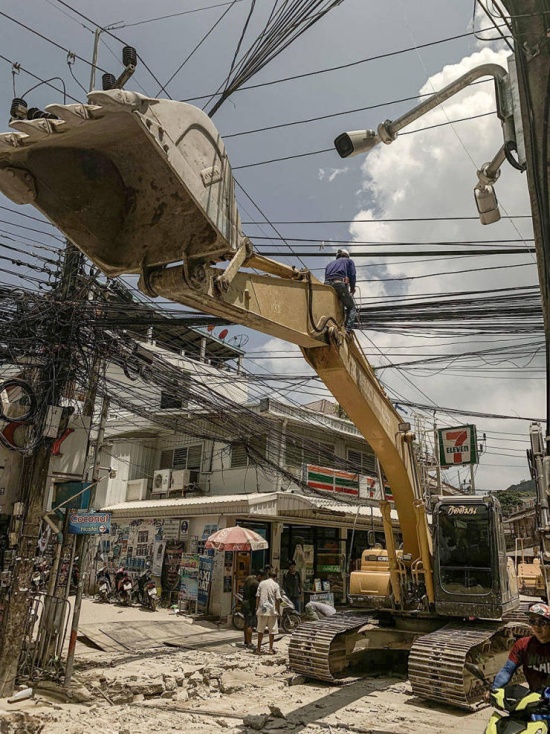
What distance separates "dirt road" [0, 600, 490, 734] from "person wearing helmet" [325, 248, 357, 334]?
485 cm

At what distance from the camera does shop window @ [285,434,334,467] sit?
2148cm

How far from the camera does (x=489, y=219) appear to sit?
5.71 meters

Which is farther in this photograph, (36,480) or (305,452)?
(305,452)

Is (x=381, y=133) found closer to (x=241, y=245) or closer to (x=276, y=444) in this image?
(x=241, y=245)

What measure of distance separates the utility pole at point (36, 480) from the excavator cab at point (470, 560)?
6178mm

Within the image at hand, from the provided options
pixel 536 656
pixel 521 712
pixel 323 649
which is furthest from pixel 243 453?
pixel 521 712

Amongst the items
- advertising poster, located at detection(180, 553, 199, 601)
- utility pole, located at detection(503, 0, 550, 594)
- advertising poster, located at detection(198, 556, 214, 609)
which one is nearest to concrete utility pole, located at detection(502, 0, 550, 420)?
utility pole, located at detection(503, 0, 550, 594)

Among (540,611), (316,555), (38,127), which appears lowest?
(540,611)

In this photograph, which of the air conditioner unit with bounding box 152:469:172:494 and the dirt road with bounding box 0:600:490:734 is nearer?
the dirt road with bounding box 0:600:490:734

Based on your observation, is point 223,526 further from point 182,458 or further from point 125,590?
point 182,458

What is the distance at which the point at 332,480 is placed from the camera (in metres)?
22.0

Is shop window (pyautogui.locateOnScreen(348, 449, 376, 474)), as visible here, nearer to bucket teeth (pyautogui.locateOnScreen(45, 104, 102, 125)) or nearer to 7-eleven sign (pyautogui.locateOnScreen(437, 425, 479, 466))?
7-eleven sign (pyautogui.locateOnScreen(437, 425, 479, 466))

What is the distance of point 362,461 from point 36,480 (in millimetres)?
17223

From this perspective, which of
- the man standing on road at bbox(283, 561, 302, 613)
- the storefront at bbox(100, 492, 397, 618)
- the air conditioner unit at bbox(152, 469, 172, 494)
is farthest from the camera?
the air conditioner unit at bbox(152, 469, 172, 494)
